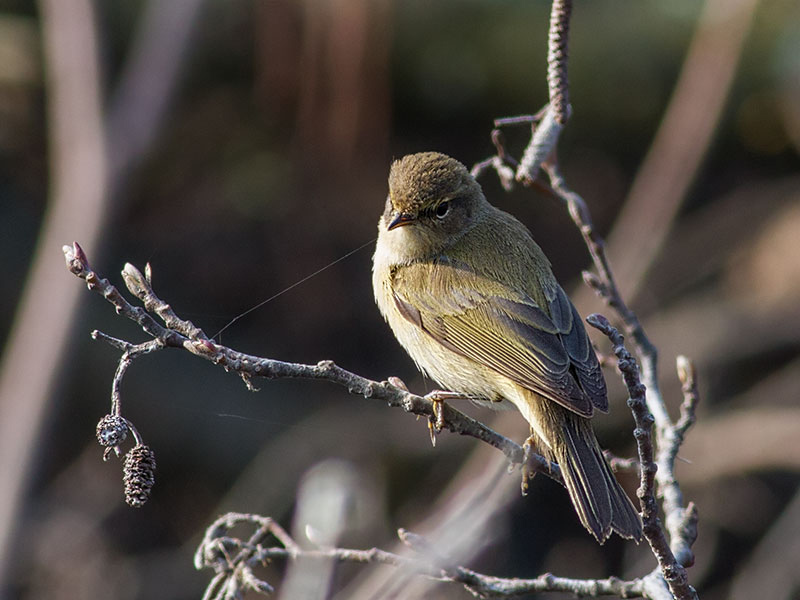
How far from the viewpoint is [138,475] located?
6.80 feet

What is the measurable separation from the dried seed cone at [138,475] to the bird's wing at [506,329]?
151 cm

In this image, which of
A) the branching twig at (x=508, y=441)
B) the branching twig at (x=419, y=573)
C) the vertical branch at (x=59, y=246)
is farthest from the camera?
the vertical branch at (x=59, y=246)

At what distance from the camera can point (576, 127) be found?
26.7 feet

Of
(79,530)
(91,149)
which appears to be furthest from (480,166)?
(79,530)

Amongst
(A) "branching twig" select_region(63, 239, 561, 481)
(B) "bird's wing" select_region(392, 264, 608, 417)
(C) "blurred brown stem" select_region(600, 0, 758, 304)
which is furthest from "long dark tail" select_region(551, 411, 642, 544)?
(C) "blurred brown stem" select_region(600, 0, 758, 304)

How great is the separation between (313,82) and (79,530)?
142 inches

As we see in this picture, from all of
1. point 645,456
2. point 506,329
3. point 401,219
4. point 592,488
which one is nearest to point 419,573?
point 645,456

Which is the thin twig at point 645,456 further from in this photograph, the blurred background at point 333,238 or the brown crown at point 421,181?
the blurred background at point 333,238

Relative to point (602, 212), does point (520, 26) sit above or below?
above

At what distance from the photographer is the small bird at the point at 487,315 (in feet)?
10.7

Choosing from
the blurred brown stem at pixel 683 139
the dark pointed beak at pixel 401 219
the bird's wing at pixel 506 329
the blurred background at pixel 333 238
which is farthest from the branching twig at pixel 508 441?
the blurred brown stem at pixel 683 139

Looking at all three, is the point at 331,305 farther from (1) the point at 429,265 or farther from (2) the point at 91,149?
(1) the point at 429,265

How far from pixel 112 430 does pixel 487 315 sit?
1.86 meters

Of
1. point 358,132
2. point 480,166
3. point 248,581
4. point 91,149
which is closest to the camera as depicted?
point 248,581
